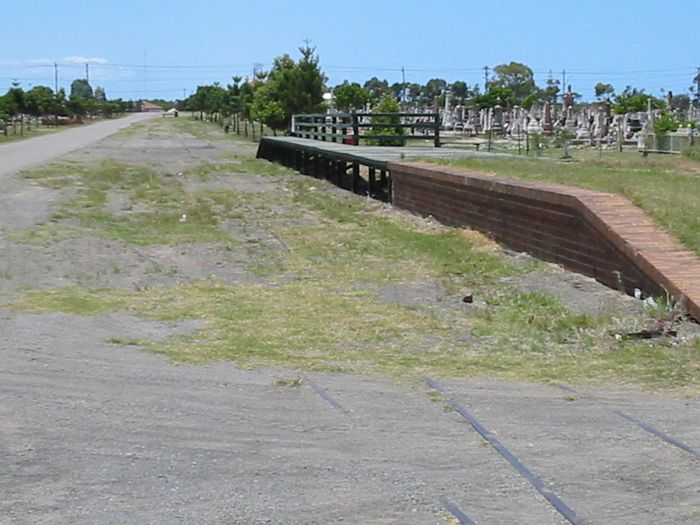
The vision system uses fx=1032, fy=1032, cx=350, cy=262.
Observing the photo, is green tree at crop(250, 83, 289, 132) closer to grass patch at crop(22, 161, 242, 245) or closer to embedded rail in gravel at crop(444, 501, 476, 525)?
grass patch at crop(22, 161, 242, 245)

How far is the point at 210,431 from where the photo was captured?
5082mm

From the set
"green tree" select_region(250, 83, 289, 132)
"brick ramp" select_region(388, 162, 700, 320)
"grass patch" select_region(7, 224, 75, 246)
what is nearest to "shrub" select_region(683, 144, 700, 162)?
"brick ramp" select_region(388, 162, 700, 320)

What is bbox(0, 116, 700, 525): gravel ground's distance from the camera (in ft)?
13.5

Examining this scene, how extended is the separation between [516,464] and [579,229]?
527cm

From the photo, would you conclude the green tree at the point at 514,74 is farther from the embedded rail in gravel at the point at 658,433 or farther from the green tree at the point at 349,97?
the embedded rail in gravel at the point at 658,433

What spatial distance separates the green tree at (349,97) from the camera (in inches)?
2395

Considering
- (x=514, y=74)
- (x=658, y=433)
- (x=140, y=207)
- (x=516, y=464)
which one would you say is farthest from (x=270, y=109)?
(x=514, y=74)

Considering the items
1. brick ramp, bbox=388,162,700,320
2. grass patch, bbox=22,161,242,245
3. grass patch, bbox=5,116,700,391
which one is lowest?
grass patch, bbox=22,161,242,245

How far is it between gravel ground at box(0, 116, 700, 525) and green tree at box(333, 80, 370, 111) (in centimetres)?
5388

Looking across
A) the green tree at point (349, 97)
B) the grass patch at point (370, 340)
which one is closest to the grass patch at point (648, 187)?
the grass patch at point (370, 340)

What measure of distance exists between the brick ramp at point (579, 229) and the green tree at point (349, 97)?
1860 inches

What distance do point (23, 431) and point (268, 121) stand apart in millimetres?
47147

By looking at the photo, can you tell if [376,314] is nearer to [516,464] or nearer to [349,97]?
[516,464]

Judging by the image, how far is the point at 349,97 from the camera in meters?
62.0
